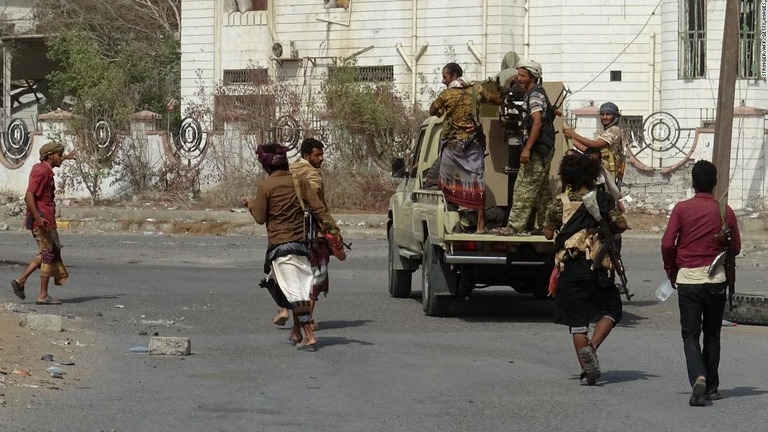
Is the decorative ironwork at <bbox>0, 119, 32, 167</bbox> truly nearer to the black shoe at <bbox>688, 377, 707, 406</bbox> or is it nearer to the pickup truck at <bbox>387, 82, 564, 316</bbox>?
the pickup truck at <bbox>387, 82, 564, 316</bbox>

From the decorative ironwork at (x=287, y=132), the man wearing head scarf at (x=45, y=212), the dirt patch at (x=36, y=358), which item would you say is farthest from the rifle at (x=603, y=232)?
the decorative ironwork at (x=287, y=132)

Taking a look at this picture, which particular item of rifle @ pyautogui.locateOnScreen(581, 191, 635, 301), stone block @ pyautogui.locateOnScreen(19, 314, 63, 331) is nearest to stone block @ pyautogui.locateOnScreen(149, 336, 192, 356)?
stone block @ pyautogui.locateOnScreen(19, 314, 63, 331)

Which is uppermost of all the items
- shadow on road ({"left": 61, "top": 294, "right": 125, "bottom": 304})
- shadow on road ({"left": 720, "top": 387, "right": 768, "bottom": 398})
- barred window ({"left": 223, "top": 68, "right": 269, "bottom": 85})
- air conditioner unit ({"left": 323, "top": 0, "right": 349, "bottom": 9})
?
air conditioner unit ({"left": 323, "top": 0, "right": 349, "bottom": 9})

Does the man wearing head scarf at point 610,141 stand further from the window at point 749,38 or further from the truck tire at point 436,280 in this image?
the window at point 749,38

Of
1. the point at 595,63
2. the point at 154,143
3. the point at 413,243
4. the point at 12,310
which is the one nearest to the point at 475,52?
the point at 595,63

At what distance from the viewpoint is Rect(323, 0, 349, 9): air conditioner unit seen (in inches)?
1339

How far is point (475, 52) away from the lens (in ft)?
106

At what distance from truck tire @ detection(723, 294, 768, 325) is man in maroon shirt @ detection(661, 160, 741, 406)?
3994 millimetres

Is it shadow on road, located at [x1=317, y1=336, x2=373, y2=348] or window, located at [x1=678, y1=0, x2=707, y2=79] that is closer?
shadow on road, located at [x1=317, y1=336, x2=373, y2=348]

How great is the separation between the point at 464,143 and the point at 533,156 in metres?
0.78

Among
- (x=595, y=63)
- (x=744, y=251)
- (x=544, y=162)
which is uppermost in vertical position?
(x=595, y=63)

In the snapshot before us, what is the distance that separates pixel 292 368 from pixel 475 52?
22536 mm

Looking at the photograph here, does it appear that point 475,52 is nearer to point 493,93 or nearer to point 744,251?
point 744,251

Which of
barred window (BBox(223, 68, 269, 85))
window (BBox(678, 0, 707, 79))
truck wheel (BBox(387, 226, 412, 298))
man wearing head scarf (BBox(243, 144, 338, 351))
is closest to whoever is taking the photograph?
man wearing head scarf (BBox(243, 144, 338, 351))
